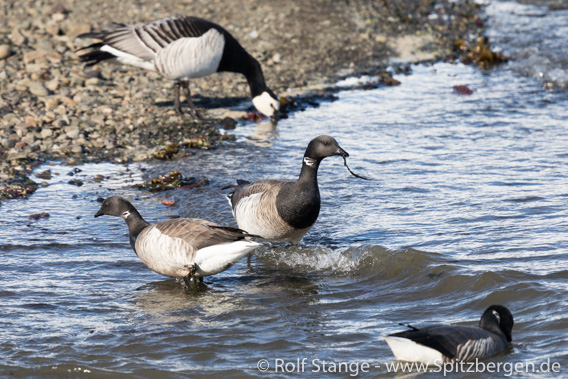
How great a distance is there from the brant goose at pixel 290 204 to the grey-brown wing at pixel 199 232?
58 centimetres

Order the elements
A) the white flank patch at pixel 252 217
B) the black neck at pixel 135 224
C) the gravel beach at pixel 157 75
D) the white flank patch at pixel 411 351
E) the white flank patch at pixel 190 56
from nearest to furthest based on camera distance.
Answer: the white flank patch at pixel 411 351, the black neck at pixel 135 224, the white flank patch at pixel 252 217, the gravel beach at pixel 157 75, the white flank patch at pixel 190 56

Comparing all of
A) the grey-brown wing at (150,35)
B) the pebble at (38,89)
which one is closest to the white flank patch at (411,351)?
the grey-brown wing at (150,35)

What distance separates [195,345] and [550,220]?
418 cm

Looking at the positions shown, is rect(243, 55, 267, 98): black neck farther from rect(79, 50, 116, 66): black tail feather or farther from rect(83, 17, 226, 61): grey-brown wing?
rect(79, 50, 116, 66): black tail feather

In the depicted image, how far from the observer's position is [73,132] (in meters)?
11.3

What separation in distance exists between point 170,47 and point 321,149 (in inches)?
212

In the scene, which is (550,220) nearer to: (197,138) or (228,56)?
(197,138)

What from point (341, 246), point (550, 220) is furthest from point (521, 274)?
point (341, 246)

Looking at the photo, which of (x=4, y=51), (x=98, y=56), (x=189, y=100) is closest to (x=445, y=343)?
(x=189, y=100)

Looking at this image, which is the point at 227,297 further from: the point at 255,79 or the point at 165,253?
the point at 255,79

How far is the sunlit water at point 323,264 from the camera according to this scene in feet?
18.5

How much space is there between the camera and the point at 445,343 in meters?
5.09

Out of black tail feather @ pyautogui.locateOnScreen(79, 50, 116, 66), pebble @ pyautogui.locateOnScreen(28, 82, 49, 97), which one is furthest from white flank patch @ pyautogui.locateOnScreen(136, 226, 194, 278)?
pebble @ pyautogui.locateOnScreen(28, 82, 49, 97)

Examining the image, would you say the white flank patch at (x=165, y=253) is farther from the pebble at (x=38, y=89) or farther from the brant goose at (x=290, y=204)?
the pebble at (x=38, y=89)
